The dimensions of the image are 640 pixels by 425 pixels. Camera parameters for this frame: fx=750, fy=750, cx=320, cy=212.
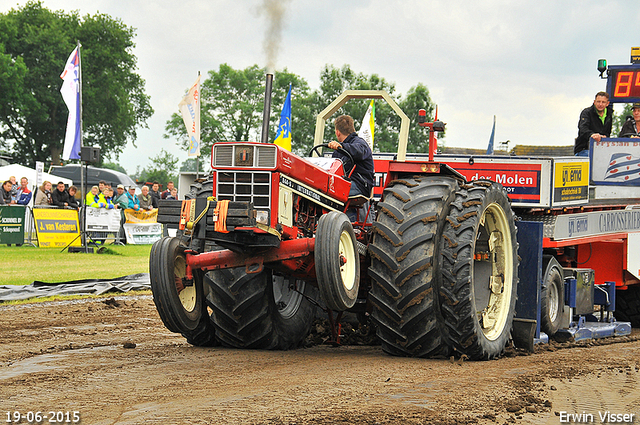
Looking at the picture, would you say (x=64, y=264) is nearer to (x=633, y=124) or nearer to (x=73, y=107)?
(x=73, y=107)

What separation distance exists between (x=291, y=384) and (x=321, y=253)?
102 centimetres

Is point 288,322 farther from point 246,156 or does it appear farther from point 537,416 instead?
point 537,416

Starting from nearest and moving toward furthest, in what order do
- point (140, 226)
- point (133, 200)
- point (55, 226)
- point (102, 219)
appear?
point (55, 226)
point (102, 219)
point (140, 226)
point (133, 200)

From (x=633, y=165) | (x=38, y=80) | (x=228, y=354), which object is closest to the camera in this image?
(x=228, y=354)

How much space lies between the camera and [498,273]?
7.80 m

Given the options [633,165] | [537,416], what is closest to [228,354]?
[537,416]

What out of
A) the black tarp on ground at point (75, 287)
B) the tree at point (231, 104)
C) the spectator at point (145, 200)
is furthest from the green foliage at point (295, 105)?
the black tarp on ground at point (75, 287)

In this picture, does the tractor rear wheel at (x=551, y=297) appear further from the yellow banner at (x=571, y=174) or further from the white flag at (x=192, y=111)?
the white flag at (x=192, y=111)

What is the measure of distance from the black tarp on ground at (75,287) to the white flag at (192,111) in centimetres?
752

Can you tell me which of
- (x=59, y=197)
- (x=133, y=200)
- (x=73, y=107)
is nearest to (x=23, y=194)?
(x=59, y=197)

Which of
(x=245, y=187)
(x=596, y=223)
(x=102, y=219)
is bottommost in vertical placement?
(x=102, y=219)

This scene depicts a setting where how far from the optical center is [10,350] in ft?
22.6

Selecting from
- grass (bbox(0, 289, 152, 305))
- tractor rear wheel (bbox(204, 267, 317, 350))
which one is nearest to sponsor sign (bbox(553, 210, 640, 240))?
tractor rear wheel (bbox(204, 267, 317, 350))

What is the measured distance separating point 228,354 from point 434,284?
196 centimetres
